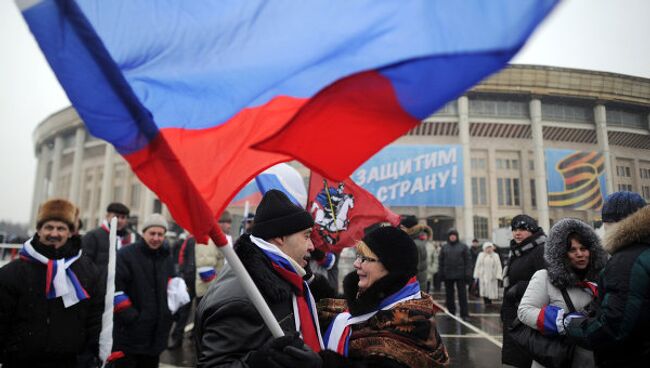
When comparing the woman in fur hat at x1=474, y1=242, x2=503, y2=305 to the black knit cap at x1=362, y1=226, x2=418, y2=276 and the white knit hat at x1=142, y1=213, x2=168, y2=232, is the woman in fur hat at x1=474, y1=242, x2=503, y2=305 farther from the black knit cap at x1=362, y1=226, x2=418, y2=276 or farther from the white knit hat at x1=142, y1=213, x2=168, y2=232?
the black knit cap at x1=362, y1=226, x2=418, y2=276

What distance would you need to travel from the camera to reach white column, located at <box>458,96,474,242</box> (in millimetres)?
33312

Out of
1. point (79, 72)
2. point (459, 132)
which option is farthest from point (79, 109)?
point (459, 132)

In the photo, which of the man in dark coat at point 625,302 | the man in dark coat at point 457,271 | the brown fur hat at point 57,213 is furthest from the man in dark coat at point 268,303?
the man in dark coat at point 457,271

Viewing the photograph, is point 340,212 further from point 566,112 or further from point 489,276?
point 566,112

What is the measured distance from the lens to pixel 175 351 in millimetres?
5965

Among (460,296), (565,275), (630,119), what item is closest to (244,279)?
(565,275)

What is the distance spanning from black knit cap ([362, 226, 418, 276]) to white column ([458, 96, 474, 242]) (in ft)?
105

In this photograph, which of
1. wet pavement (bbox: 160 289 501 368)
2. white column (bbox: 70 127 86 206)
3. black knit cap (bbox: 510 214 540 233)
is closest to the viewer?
black knit cap (bbox: 510 214 540 233)

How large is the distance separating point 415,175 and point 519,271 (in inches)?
848

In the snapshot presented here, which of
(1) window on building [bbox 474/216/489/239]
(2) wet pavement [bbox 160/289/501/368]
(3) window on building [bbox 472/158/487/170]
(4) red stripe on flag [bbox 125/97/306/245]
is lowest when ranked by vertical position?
(2) wet pavement [bbox 160/289/501/368]

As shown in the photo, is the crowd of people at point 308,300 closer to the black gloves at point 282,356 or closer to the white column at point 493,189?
the black gloves at point 282,356

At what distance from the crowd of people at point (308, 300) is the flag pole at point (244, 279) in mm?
27

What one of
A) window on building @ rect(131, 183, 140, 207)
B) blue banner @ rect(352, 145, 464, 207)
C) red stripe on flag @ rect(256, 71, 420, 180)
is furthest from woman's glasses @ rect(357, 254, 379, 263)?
window on building @ rect(131, 183, 140, 207)

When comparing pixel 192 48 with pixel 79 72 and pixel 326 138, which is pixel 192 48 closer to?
pixel 79 72
